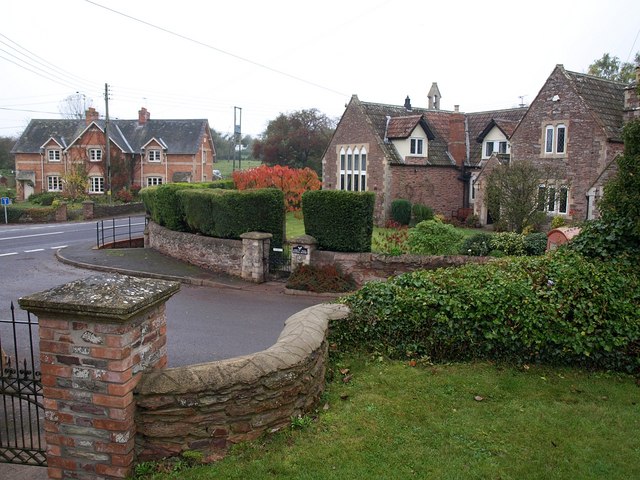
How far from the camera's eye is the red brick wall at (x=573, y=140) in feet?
94.4

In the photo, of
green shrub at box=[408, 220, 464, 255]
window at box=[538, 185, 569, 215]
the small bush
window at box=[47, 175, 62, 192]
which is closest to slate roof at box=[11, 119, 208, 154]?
window at box=[47, 175, 62, 192]

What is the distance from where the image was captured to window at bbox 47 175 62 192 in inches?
2367

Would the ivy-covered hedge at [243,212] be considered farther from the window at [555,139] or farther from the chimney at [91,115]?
the chimney at [91,115]

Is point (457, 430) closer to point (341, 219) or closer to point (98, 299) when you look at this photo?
point (98, 299)

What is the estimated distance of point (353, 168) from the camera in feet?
127

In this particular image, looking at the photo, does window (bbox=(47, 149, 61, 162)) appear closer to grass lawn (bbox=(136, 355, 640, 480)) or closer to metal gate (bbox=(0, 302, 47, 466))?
metal gate (bbox=(0, 302, 47, 466))

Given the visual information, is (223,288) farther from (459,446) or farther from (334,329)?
(459,446)

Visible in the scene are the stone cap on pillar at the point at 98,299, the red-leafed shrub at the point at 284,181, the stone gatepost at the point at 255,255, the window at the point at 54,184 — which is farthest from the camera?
the window at the point at 54,184

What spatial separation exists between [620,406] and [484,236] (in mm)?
14765

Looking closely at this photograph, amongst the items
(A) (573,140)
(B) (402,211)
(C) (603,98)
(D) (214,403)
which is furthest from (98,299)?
(B) (402,211)

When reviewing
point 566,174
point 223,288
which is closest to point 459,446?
point 223,288

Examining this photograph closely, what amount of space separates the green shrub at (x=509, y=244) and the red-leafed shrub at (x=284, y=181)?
25.1 ft

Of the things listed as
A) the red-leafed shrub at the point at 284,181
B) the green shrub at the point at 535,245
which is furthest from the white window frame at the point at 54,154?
the green shrub at the point at 535,245

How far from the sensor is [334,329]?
7.73m
